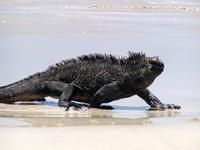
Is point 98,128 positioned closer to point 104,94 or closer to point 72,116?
point 72,116

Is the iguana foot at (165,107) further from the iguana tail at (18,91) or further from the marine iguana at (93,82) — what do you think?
Answer: the iguana tail at (18,91)

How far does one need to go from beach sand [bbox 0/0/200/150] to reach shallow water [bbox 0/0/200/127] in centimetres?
1

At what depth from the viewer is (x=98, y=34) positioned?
1698 centimetres

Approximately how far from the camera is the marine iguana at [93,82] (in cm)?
916

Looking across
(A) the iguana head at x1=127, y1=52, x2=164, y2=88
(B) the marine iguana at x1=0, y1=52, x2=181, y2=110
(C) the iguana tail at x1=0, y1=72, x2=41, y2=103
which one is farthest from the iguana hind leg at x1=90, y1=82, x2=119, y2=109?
(C) the iguana tail at x1=0, y1=72, x2=41, y2=103

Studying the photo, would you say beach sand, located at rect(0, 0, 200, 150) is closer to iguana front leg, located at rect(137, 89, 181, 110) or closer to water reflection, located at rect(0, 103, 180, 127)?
water reflection, located at rect(0, 103, 180, 127)

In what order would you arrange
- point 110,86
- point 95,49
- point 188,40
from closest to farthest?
point 110,86, point 95,49, point 188,40

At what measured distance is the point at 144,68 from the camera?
920cm

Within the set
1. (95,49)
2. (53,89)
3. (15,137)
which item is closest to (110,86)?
(53,89)

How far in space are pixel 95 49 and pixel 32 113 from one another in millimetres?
5382

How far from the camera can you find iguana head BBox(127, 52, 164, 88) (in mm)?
9086

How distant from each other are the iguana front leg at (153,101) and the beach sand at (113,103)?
0.14 meters

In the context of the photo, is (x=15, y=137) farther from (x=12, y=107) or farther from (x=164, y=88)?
(x=164, y=88)

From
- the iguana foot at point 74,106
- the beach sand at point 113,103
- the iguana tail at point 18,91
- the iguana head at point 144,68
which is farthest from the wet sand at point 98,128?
the iguana head at point 144,68
